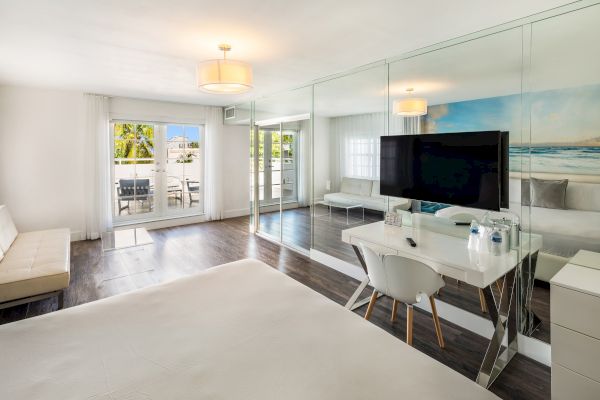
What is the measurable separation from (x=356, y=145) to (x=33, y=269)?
3.34 metres

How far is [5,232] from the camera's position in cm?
346

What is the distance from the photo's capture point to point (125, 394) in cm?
113

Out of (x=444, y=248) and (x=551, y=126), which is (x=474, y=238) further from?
(x=551, y=126)

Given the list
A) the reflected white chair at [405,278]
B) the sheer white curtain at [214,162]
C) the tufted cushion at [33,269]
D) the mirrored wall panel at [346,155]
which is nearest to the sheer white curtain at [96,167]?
the tufted cushion at [33,269]

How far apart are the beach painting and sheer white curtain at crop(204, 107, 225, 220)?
5.01 metres

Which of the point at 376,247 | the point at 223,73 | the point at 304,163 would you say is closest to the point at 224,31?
the point at 223,73

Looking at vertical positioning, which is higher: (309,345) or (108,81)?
(108,81)

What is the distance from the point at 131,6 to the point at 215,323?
84.9 inches

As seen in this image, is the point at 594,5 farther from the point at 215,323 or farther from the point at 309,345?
the point at 215,323

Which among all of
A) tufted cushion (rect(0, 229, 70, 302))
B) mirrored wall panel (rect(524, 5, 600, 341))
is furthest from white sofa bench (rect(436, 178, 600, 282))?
tufted cushion (rect(0, 229, 70, 302))

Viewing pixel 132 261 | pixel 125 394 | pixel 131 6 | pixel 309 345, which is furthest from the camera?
pixel 132 261

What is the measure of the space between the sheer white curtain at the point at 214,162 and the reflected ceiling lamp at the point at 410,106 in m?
4.32

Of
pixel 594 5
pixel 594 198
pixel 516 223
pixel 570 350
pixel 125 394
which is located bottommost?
pixel 570 350

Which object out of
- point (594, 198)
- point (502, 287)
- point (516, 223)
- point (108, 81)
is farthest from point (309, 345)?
point (108, 81)
